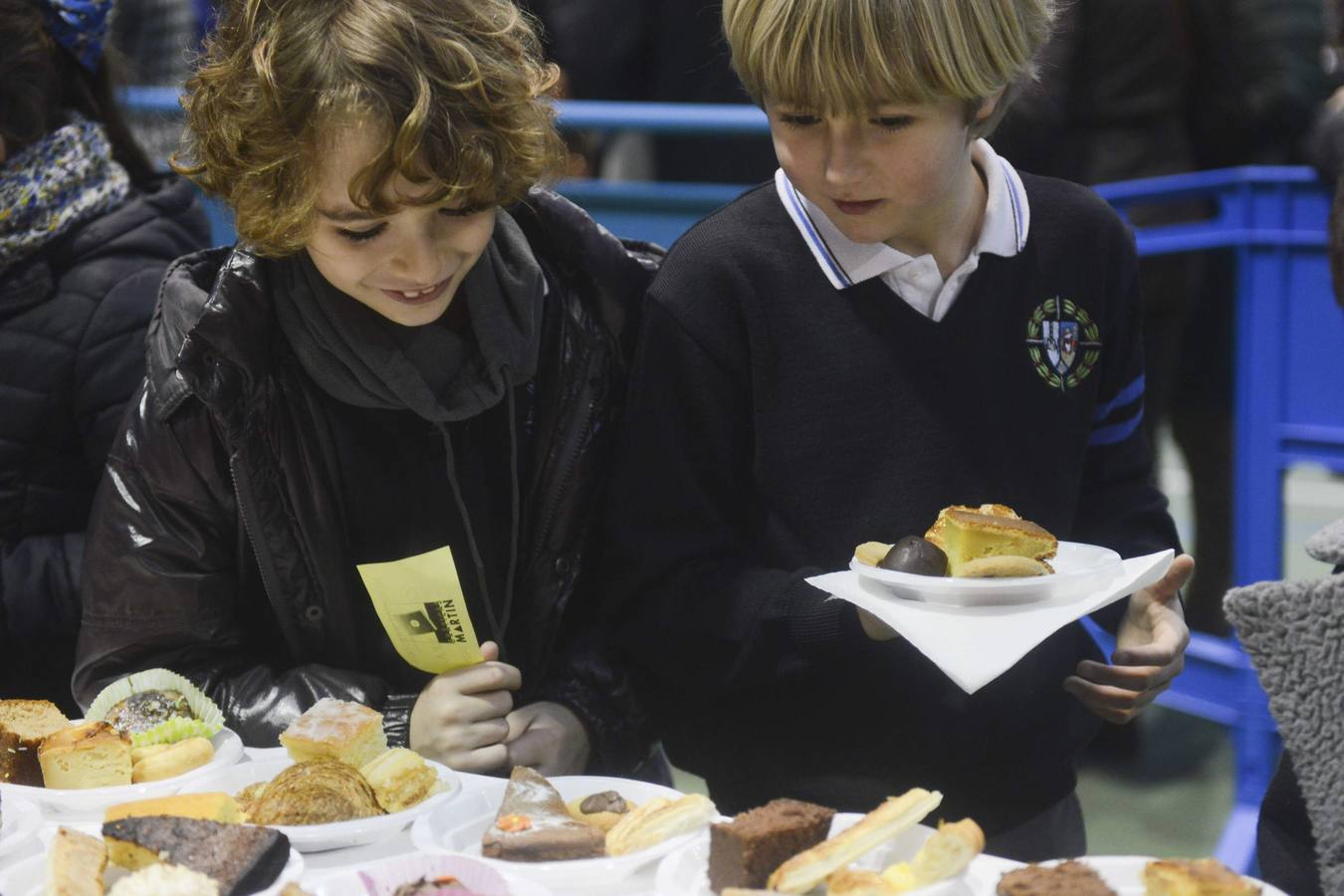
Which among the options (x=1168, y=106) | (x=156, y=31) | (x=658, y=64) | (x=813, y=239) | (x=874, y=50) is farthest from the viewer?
(x=156, y=31)

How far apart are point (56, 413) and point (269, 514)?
0.61 m

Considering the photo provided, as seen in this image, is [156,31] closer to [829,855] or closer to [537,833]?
[537,833]

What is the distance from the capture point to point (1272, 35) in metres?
4.27

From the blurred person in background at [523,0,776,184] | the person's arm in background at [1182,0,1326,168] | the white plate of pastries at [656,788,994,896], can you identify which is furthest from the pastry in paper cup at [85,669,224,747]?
the person's arm in background at [1182,0,1326,168]

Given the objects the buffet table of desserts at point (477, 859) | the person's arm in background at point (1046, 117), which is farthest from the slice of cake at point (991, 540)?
the person's arm in background at point (1046, 117)

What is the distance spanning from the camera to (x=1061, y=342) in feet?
6.48

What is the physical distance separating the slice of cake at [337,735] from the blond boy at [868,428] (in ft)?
1.32

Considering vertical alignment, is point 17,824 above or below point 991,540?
below

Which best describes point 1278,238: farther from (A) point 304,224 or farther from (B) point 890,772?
(A) point 304,224

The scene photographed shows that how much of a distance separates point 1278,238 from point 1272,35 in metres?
0.95

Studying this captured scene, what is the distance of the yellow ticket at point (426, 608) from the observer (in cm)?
177

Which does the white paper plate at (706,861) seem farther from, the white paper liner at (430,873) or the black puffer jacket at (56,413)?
the black puffer jacket at (56,413)

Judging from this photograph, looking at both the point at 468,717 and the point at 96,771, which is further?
the point at 468,717

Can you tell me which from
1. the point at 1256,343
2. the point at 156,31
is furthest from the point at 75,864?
the point at 156,31
